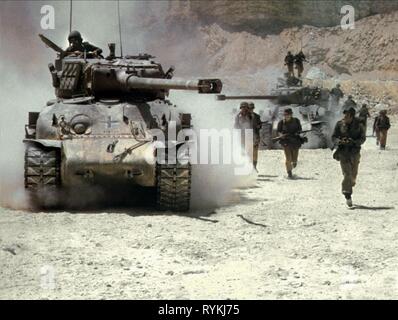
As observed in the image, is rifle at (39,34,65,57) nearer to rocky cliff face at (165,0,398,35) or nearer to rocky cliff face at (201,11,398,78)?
rocky cliff face at (201,11,398,78)

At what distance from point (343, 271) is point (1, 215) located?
473 cm

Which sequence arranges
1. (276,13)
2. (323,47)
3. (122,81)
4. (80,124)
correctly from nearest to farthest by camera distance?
(80,124) → (122,81) → (323,47) → (276,13)

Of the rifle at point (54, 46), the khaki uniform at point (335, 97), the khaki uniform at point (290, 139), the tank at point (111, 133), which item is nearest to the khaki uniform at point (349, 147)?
the tank at point (111, 133)

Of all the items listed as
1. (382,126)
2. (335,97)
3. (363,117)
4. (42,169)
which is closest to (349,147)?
(363,117)

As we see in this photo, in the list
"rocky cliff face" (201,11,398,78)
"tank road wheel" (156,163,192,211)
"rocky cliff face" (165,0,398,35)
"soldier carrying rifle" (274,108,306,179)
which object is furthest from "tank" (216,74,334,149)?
"rocky cliff face" (165,0,398,35)

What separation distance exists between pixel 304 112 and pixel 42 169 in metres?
11.8

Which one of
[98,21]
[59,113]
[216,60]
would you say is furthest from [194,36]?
[59,113]

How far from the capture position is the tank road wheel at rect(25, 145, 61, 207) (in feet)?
31.4

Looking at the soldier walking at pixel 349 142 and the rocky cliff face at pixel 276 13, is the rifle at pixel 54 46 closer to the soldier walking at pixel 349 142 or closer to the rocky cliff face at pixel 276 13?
the soldier walking at pixel 349 142

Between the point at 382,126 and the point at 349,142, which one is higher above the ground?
the point at 382,126

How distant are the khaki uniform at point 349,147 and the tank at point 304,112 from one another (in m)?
8.65

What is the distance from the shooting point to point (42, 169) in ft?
31.3

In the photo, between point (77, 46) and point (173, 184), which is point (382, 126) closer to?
point (77, 46)

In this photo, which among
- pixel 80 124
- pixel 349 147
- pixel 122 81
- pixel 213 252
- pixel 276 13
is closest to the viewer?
pixel 213 252
